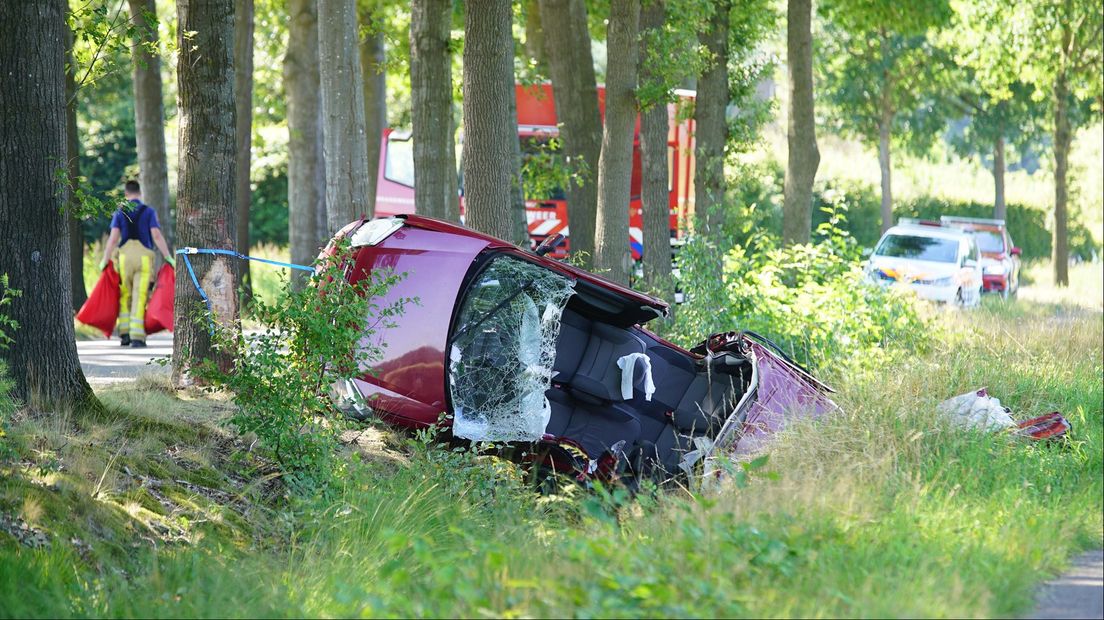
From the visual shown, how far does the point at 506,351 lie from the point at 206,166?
2.91 m

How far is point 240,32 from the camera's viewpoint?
693 inches

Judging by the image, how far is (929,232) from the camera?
83.7 feet

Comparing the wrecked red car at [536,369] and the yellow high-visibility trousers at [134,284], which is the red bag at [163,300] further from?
the wrecked red car at [536,369]

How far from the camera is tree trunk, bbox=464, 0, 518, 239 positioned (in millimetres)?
11641

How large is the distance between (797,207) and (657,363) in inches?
311

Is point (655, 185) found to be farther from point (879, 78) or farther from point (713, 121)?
point (879, 78)

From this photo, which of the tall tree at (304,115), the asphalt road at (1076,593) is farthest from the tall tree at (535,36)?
the asphalt road at (1076,593)

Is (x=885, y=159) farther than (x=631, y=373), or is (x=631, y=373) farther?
(x=885, y=159)

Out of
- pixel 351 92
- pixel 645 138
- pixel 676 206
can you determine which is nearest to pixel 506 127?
pixel 351 92

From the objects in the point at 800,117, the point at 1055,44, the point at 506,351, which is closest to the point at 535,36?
the point at 800,117

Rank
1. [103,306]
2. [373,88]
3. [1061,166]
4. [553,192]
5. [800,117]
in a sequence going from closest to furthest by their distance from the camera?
[103,306]
[800,117]
[373,88]
[553,192]
[1061,166]

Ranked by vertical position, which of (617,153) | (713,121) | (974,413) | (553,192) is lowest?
(974,413)

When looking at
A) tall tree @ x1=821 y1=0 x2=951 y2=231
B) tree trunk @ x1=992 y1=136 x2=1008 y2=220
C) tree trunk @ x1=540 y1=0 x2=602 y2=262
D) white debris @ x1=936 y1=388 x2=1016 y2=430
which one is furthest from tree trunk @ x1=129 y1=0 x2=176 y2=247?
tree trunk @ x1=992 y1=136 x2=1008 y2=220

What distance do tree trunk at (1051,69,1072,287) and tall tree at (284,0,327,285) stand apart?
1602cm
